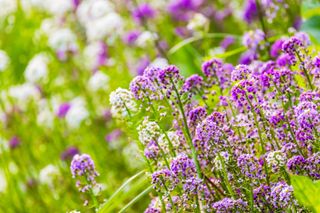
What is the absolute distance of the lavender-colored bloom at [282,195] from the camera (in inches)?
50.8

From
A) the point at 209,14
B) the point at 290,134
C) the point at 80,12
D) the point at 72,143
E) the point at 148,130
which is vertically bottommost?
the point at 290,134

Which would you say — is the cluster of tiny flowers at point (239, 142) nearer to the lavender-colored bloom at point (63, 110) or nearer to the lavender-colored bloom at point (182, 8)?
the lavender-colored bloom at point (63, 110)

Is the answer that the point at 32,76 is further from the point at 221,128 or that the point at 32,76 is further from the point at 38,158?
the point at 221,128

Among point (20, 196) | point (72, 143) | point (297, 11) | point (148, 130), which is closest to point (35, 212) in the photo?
point (20, 196)

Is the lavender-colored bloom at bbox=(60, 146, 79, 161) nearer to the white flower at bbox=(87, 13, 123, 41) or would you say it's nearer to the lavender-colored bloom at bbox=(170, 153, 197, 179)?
the white flower at bbox=(87, 13, 123, 41)

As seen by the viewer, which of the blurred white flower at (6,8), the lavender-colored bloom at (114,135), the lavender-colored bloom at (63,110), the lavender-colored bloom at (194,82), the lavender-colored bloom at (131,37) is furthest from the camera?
the blurred white flower at (6,8)

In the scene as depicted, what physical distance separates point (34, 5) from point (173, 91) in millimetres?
3629

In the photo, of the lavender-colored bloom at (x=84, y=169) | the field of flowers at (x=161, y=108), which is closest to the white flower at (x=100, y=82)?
the field of flowers at (x=161, y=108)

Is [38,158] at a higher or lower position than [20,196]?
higher

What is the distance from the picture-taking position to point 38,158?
383 cm

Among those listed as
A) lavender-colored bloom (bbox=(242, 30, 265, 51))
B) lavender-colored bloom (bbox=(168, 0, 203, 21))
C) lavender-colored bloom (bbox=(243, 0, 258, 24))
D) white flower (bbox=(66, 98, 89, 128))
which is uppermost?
lavender-colored bloom (bbox=(168, 0, 203, 21))

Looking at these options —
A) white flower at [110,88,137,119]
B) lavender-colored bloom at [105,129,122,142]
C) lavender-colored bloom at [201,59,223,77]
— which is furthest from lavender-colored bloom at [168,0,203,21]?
white flower at [110,88,137,119]

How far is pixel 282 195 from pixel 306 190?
1.9 inches

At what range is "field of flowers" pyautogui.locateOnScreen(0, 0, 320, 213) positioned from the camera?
1.42 meters
